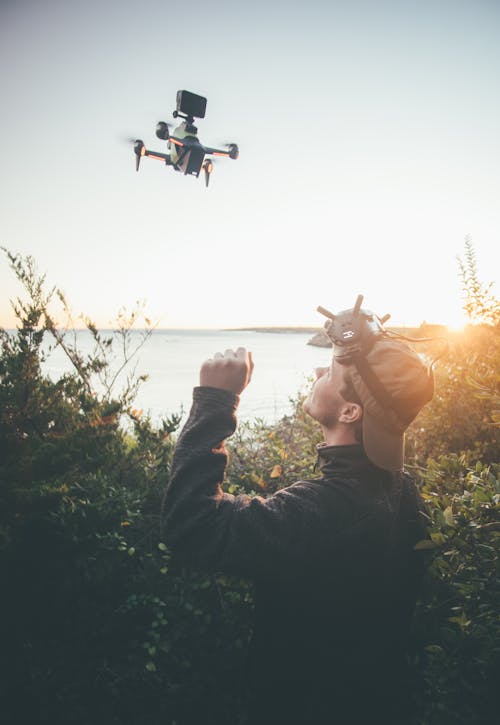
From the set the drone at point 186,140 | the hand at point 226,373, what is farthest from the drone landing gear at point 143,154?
the hand at point 226,373

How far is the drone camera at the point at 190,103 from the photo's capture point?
3102 millimetres

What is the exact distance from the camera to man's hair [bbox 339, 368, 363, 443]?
1644 millimetres

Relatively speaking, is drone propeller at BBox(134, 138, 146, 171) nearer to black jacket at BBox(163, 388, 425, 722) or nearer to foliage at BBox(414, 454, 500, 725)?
black jacket at BBox(163, 388, 425, 722)

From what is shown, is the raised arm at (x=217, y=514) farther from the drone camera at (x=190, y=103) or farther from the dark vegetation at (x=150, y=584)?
the drone camera at (x=190, y=103)

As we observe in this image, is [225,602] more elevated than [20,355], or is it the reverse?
[20,355]

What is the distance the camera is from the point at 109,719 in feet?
7.98

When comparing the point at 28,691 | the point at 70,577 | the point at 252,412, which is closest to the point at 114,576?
the point at 70,577

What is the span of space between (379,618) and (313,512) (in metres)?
0.57

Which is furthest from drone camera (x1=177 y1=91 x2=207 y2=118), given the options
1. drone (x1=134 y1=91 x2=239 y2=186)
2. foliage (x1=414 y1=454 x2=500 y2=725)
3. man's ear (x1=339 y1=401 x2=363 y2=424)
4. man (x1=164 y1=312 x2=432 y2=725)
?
foliage (x1=414 y1=454 x2=500 y2=725)

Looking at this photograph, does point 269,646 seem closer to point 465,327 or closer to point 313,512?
point 313,512

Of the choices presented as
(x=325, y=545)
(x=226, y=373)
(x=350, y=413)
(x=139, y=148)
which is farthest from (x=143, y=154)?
(x=325, y=545)

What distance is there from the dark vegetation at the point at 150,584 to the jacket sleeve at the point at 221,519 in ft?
2.30

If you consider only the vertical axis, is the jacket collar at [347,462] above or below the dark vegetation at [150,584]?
above

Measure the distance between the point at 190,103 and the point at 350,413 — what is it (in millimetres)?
2990
